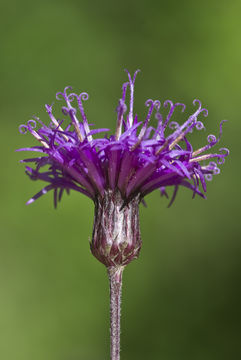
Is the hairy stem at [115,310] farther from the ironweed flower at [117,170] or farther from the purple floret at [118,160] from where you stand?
the purple floret at [118,160]

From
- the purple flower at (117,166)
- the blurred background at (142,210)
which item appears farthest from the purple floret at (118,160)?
the blurred background at (142,210)

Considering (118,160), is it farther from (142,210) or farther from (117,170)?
(142,210)

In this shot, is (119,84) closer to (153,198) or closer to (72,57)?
(72,57)

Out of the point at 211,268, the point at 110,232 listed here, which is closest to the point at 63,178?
the point at 110,232

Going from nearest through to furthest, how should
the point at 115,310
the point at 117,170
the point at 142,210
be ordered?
1. the point at 115,310
2. the point at 117,170
3. the point at 142,210

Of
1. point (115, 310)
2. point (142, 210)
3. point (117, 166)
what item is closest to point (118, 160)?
point (117, 166)
